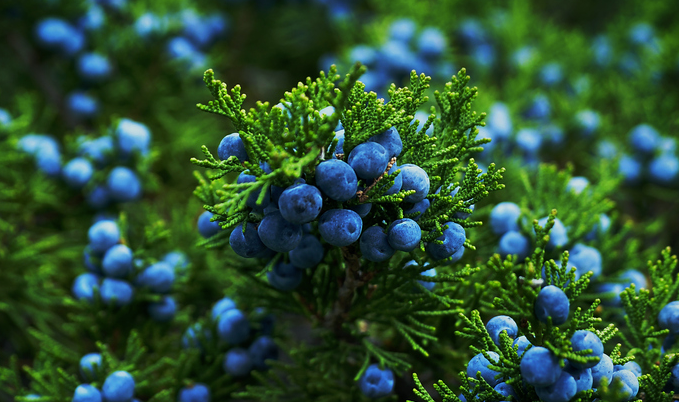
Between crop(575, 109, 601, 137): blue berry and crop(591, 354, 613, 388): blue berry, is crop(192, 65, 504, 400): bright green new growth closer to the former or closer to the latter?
crop(591, 354, 613, 388): blue berry

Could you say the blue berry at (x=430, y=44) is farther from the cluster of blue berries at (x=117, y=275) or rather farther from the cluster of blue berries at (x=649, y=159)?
the cluster of blue berries at (x=117, y=275)

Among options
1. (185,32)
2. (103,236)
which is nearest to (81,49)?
(185,32)

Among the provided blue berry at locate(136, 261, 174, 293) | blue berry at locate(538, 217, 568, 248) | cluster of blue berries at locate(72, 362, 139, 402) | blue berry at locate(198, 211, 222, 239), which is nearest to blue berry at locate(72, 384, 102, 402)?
cluster of blue berries at locate(72, 362, 139, 402)

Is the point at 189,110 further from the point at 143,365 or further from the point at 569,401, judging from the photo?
the point at 569,401

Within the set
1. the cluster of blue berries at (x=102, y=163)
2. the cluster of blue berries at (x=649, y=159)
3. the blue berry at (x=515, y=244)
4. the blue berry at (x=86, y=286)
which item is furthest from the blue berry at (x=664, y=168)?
the blue berry at (x=86, y=286)

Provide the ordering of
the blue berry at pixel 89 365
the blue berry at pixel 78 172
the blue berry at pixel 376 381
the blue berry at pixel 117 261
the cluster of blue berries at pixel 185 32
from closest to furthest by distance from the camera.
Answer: the blue berry at pixel 376 381 → the blue berry at pixel 89 365 → the blue berry at pixel 117 261 → the blue berry at pixel 78 172 → the cluster of blue berries at pixel 185 32

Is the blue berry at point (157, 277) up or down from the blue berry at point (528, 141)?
down
